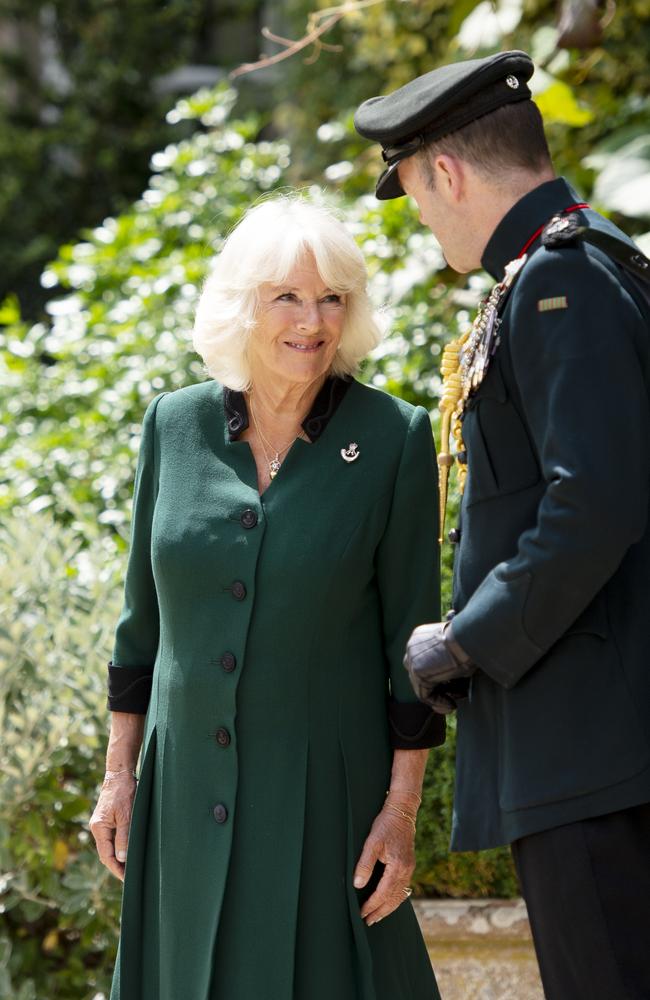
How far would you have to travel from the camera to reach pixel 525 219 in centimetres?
202

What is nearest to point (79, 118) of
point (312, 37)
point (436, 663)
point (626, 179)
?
point (312, 37)

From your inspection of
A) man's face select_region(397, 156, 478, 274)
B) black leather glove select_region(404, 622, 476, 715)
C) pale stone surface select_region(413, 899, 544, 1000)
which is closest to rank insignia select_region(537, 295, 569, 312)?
man's face select_region(397, 156, 478, 274)

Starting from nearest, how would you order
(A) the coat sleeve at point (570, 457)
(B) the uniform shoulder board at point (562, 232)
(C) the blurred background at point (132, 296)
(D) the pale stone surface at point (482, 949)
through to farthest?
1. (A) the coat sleeve at point (570, 457)
2. (B) the uniform shoulder board at point (562, 232)
3. (D) the pale stone surface at point (482, 949)
4. (C) the blurred background at point (132, 296)

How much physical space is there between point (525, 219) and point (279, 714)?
933mm

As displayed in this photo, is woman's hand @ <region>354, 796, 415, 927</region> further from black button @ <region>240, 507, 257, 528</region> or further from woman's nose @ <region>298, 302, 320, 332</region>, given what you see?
woman's nose @ <region>298, 302, 320, 332</region>

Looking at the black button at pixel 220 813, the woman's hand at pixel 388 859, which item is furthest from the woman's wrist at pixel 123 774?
the woman's hand at pixel 388 859

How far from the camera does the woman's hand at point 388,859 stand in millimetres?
2363

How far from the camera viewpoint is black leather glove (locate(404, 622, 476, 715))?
1949mm

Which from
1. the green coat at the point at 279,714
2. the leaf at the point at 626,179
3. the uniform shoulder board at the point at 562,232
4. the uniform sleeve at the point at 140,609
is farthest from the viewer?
the leaf at the point at 626,179

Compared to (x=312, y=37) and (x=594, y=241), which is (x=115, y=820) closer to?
(x=594, y=241)

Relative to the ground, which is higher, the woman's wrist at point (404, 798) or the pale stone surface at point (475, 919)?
the woman's wrist at point (404, 798)

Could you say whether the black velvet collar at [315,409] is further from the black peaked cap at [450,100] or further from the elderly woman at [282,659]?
the black peaked cap at [450,100]

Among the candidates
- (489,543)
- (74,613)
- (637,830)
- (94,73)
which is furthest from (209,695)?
(94,73)

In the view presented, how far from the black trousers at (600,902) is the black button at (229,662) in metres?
0.64
